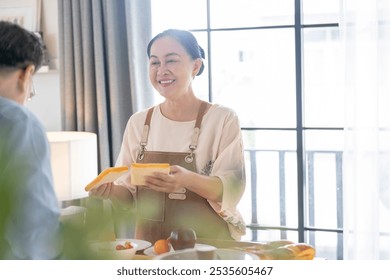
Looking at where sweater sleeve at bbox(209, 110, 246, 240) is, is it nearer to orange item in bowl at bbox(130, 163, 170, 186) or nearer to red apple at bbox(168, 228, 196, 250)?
orange item in bowl at bbox(130, 163, 170, 186)

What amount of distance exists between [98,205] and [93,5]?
212 centimetres

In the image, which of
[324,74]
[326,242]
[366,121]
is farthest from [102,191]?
[326,242]

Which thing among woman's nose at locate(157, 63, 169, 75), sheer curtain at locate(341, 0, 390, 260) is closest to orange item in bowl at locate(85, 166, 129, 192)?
woman's nose at locate(157, 63, 169, 75)

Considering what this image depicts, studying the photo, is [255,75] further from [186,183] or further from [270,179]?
[186,183]

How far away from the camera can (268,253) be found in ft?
3.71

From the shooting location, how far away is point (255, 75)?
256cm

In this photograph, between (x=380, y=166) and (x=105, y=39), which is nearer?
(x=380, y=166)

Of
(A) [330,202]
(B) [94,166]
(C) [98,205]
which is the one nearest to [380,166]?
(A) [330,202]

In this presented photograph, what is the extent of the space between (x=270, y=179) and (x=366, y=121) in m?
0.58

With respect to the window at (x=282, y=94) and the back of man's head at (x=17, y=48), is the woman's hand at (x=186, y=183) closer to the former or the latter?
the back of man's head at (x=17, y=48)

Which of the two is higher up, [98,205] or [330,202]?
[98,205]

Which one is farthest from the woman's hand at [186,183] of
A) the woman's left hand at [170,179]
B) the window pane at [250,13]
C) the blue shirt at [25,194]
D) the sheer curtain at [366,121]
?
the window pane at [250,13]

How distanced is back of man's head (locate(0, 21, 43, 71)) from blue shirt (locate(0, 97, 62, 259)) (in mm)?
108
